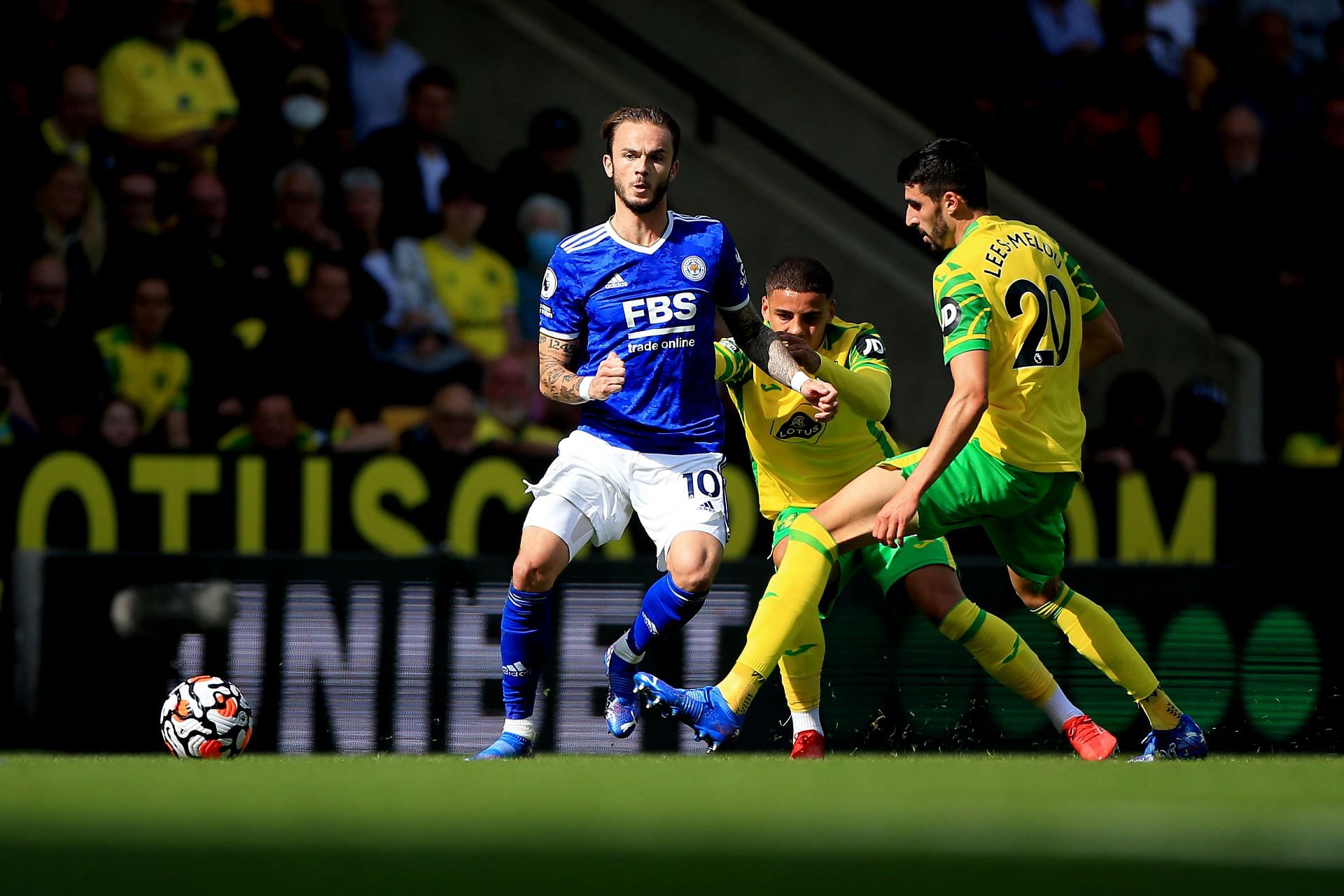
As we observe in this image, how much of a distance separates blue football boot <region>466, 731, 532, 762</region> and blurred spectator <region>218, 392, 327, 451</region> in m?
3.56

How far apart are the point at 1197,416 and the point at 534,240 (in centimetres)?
376

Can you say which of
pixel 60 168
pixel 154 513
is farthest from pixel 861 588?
pixel 60 168

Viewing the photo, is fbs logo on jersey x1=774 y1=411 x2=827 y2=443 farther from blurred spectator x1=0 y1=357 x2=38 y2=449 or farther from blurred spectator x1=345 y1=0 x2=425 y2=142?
blurred spectator x1=345 y1=0 x2=425 y2=142

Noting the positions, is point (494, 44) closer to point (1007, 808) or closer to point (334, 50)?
point (334, 50)

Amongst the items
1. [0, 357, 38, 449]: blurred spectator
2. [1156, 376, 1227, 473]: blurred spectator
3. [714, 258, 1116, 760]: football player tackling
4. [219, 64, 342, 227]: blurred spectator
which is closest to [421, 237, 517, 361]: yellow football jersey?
[219, 64, 342, 227]: blurred spectator

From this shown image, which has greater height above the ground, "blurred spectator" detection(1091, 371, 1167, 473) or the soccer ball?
"blurred spectator" detection(1091, 371, 1167, 473)

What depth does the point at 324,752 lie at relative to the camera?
7.64 meters

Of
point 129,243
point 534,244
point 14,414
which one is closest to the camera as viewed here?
point 14,414

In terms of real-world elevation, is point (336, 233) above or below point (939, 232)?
above

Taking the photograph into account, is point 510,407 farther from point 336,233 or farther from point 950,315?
point 950,315

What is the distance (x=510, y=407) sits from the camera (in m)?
10.5

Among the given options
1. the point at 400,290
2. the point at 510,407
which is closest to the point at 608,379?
the point at 510,407

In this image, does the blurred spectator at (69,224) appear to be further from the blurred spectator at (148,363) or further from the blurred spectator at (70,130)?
the blurred spectator at (148,363)

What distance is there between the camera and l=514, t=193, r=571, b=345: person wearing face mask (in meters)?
11.2
